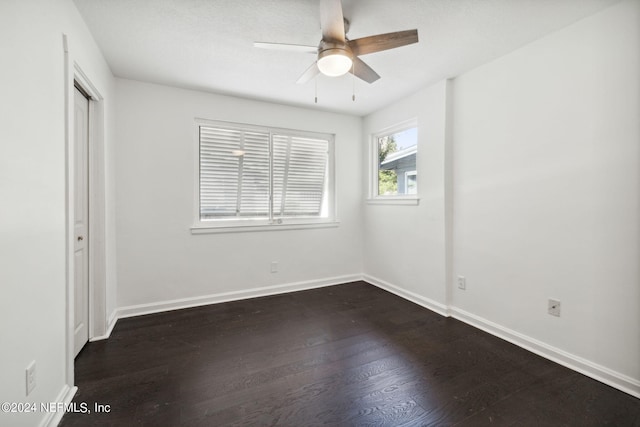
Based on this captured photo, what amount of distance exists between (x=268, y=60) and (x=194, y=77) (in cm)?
88

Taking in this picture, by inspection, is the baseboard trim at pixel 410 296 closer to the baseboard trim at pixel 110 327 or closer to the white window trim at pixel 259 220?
the white window trim at pixel 259 220

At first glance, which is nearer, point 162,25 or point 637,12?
point 637,12

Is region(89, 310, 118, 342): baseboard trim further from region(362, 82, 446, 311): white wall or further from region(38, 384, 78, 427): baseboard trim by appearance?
region(362, 82, 446, 311): white wall

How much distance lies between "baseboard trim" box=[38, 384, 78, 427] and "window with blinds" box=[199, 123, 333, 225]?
194 centimetres

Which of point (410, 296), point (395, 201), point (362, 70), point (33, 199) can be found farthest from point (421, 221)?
point (33, 199)

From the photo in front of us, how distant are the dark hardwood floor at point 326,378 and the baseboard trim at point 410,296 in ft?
0.66

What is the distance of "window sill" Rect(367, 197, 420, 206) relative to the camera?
3.34 meters

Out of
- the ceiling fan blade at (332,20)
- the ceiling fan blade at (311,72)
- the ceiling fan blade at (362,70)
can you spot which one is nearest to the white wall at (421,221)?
the ceiling fan blade at (362,70)

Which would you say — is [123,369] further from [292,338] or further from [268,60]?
[268,60]

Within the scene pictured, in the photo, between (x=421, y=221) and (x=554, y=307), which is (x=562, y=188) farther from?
(x=421, y=221)

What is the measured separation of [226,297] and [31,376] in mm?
2103

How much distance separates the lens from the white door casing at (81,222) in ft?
7.05

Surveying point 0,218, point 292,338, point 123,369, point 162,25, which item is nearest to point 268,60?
point 162,25

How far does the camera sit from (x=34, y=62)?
1358 mm
